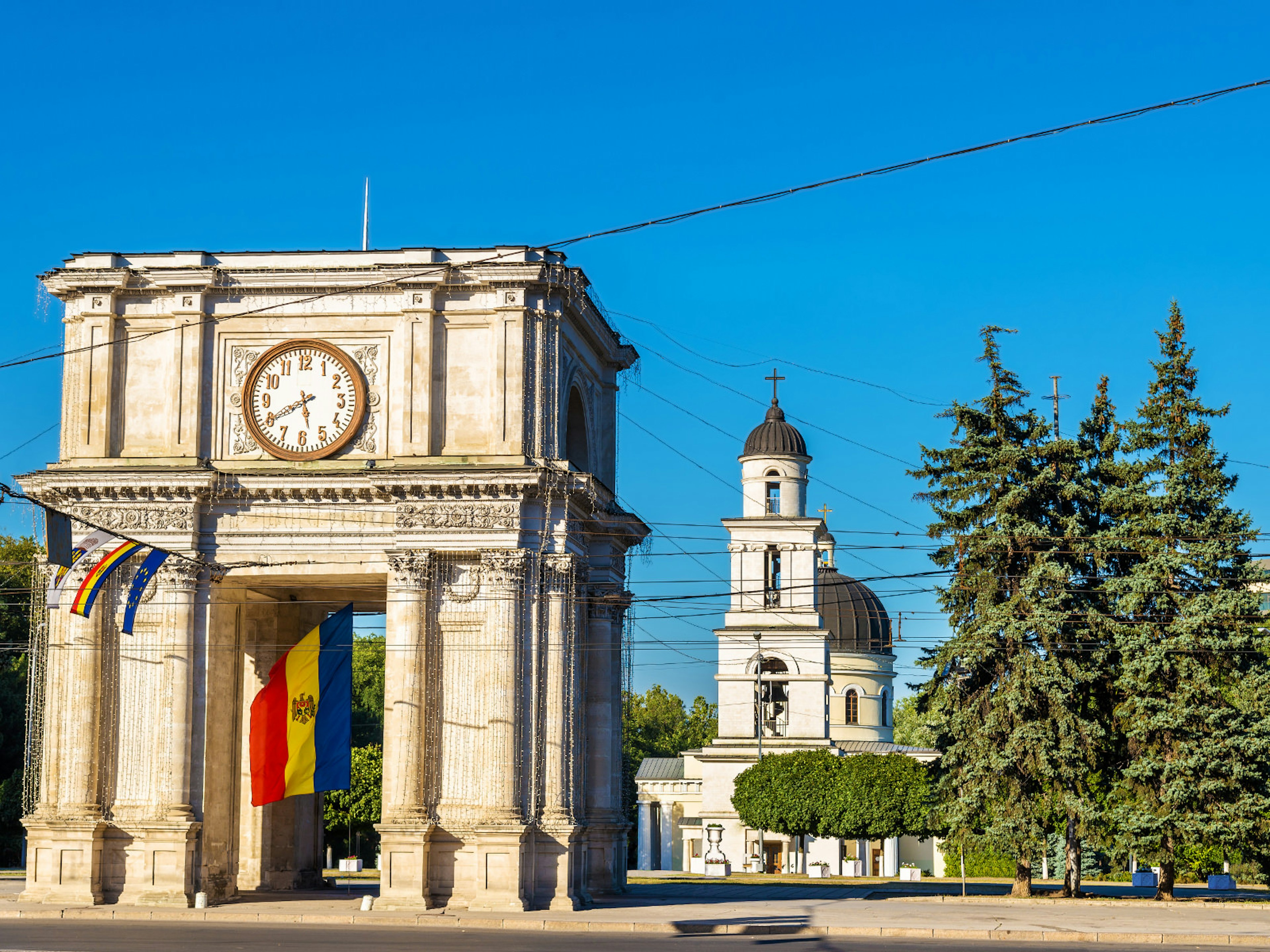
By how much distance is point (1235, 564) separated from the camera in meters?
42.0

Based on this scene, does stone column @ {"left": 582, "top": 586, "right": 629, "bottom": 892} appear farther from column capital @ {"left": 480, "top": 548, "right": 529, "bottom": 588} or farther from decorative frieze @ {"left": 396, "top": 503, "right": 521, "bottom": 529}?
decorative frieze @ {"left": 396, "top": 503, "right": 521, "bottom": 529}

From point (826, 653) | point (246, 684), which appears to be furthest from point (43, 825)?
point (826, 653)

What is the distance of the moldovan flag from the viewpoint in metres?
35.8

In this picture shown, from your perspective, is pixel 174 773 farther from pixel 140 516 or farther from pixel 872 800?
pixel 872 800

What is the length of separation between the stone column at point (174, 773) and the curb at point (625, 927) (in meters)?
0.78

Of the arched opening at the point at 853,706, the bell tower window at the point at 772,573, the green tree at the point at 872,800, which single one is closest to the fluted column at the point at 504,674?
the green tree at the point at 872,800

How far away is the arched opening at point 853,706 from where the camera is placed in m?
85.7

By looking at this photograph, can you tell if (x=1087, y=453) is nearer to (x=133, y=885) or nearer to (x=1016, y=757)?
(x=1016, y=757)

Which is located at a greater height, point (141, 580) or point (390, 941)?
point (141, 580)

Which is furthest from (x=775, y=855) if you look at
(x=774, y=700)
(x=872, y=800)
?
(x=872, y=800)

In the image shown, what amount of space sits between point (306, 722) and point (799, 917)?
37.4ft

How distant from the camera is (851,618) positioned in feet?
282

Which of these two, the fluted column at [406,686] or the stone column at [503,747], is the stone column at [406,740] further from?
the stone column at [503,747]

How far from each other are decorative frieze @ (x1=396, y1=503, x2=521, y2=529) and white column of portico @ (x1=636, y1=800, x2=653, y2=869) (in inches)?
1993
